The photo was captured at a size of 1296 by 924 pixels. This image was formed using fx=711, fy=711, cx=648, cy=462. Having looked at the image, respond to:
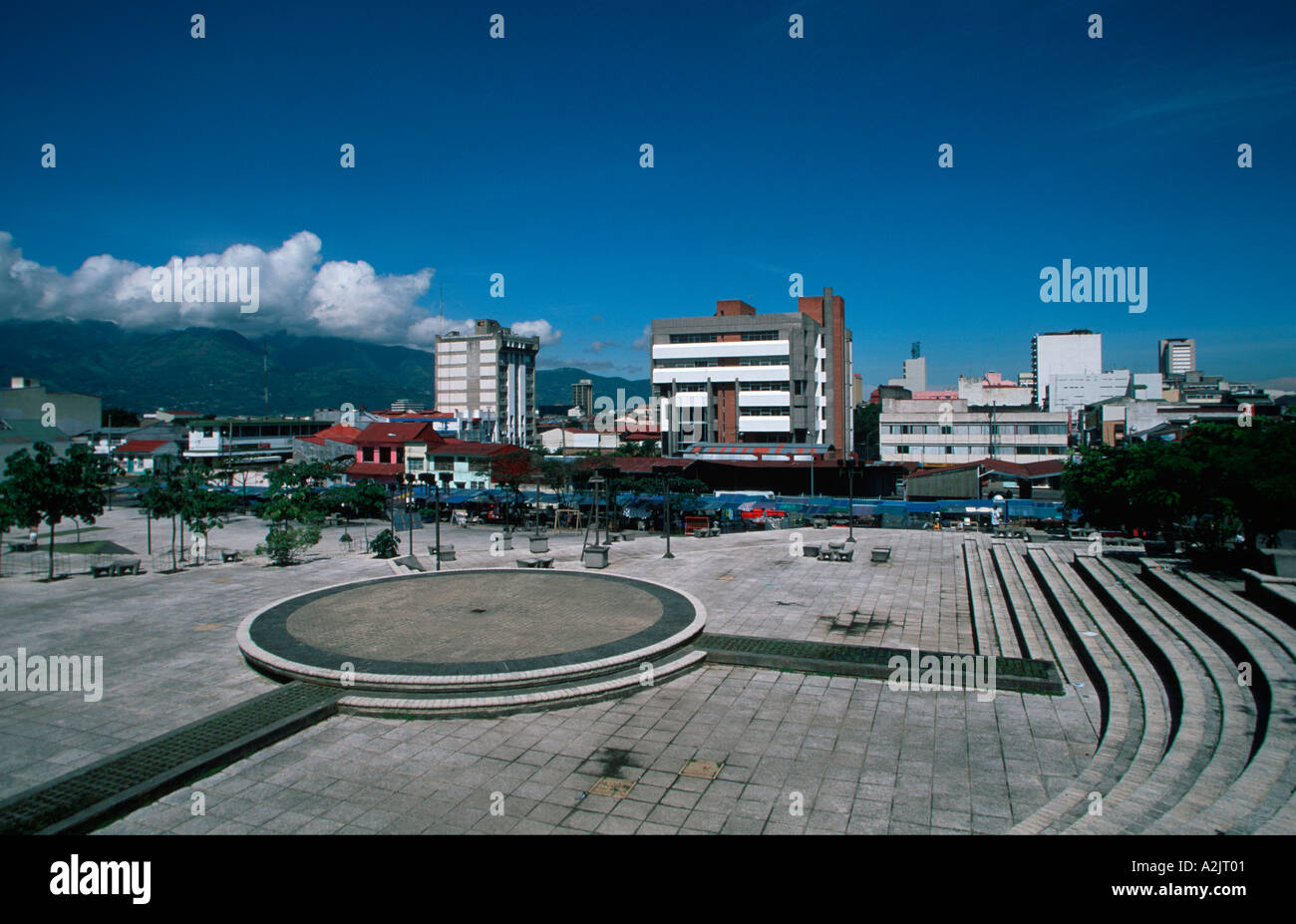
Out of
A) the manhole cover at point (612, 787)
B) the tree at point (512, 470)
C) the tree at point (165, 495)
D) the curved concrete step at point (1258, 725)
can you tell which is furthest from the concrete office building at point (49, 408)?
the curved concrete step at point (1258, 725)

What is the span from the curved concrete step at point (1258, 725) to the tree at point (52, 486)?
28.1m

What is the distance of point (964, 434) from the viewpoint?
237 feet

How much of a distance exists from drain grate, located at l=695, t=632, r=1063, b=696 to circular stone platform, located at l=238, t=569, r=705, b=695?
0.86 m

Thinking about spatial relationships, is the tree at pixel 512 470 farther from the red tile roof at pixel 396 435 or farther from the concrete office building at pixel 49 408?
the concrete office building at pixel 49 408

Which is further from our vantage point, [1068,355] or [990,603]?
[1068,355]

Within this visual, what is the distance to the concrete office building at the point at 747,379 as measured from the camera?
75188mm

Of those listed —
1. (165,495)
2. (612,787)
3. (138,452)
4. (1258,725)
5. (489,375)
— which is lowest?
(612,787)

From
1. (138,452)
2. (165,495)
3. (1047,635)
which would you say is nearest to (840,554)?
(1047,635)

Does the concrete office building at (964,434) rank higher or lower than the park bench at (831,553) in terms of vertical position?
higher

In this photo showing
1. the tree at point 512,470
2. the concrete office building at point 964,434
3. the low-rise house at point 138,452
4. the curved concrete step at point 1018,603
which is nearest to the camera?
the curved concrete step at point 1018,603

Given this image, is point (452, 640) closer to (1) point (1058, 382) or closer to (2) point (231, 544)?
(2) point (231, 544)

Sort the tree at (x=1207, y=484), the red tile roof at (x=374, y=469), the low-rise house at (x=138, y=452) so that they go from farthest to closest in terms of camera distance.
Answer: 1. the low-rise house at (x=138, y=452)
2. the red tile roof at (x=374, y=469)
3. the tree at (x=1207, y=484)

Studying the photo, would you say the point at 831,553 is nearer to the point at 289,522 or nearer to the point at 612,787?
the point at 612,787

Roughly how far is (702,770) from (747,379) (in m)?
69.0
